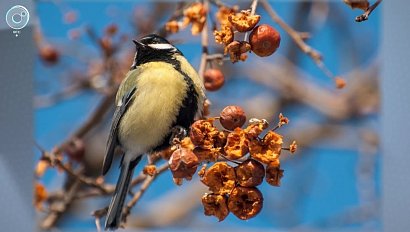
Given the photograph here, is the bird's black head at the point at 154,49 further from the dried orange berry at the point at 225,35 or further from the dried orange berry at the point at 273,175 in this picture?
the dried orange berry at the point at 273,175

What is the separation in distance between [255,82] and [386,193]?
106 cm

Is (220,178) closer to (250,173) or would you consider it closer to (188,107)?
(250,173)

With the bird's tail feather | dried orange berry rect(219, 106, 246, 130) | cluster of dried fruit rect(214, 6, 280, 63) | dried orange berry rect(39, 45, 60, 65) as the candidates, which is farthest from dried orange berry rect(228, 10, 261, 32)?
dried orange berry rect(39, 45, 60, 65)

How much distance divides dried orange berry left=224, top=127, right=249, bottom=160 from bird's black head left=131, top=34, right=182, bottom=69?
1.84 feet

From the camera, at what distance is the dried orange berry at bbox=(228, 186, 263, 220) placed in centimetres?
112

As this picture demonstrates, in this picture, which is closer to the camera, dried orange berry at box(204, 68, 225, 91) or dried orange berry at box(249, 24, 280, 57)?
dried orange berry at box(249, 24, 280, 57)

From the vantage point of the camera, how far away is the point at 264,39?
47.8 inches

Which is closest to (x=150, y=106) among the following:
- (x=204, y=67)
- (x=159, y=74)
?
(x=159, y=74)

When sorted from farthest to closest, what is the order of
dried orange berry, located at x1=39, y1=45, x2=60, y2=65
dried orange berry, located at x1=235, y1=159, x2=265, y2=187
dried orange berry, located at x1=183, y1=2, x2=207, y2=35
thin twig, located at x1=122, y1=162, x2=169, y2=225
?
dried orange berry, located at x1=39, y1=45, x2=60, y2=65 < dried orange berry, located at x1=183, y1=2, x2=207, y2=35 < thin twig, located at x1=122, y1=162, x2=169, y2=225 < dried orange berry, located at x1=235, y1=159, x2=265, y2=187

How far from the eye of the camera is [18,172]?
6.08 feet

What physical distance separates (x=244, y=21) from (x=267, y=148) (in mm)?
249

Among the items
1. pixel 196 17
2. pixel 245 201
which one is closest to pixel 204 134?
pixel 245 201

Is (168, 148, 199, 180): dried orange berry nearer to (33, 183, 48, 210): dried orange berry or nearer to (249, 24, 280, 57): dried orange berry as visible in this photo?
(249, 24, 280, 57): dried orange berry

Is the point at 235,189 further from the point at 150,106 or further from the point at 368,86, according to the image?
the point at 368,86
